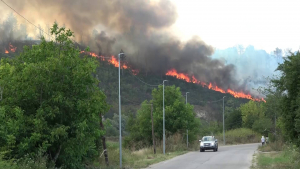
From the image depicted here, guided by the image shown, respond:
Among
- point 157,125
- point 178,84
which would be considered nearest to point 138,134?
point 157,125

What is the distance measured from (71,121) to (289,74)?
12202mm

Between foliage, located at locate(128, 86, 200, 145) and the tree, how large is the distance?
3502 centimetres

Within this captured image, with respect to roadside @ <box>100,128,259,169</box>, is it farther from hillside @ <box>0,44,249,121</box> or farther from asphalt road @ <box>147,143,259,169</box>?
hillside @ <box>0,44,249,121</box>

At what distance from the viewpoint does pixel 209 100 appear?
502ft

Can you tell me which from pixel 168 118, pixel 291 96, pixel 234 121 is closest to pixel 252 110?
pixel 234 121

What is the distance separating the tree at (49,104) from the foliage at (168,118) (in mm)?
35019

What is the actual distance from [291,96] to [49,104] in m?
13.5

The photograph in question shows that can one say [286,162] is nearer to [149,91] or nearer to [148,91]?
[148,91]

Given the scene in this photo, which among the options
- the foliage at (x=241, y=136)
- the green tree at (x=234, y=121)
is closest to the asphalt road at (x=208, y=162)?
the foliage at (x=241, y=136)

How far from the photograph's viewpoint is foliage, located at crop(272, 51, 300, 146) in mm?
21953

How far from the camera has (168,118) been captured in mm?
55969

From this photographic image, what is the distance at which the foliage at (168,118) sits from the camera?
55.5 meters

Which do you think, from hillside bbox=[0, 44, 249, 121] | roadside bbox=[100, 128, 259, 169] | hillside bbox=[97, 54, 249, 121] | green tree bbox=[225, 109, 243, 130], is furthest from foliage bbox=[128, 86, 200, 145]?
green tree bbox=[225, 109, 243, 130]

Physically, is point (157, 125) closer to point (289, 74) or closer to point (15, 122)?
point (289, 74)
